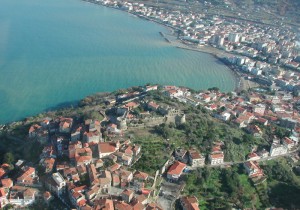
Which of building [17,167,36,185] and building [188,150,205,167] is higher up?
building [188,150,205,167]

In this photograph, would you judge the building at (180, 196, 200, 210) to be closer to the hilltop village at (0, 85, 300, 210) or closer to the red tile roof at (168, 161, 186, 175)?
the hilltop village at (0, 85, 300, 210)

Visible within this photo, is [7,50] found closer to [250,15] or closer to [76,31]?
[76,31]

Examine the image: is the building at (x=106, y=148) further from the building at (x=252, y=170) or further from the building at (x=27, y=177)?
the building at (x=252, y=170)

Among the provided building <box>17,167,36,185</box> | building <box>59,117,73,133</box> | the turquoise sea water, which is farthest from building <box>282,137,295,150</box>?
building <box>17,167,36,185</box>

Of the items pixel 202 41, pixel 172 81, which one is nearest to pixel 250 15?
pixel 202 41

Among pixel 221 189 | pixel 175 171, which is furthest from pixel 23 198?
pixel 221 189
